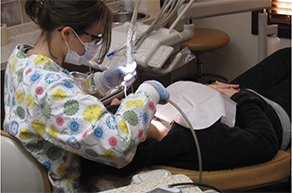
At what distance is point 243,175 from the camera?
5.17ft

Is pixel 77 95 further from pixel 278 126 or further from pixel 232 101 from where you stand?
pixel 278 126

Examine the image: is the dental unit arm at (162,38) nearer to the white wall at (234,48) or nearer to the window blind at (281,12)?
the window blind at (281,12)

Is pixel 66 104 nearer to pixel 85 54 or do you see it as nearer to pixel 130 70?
pixel 85 54

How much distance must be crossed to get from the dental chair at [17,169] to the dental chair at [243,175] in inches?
17.5

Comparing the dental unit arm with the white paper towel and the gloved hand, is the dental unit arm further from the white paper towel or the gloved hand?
the white paper towel

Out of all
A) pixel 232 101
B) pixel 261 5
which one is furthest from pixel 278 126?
pixel 261 5

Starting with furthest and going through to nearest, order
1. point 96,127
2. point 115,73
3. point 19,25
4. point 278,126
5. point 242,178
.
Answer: point 19,25
point 278,126
point 115,73
point 242,178
point 96,127

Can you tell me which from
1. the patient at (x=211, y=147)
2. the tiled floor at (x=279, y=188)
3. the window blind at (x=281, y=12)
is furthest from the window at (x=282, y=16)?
the patient at (x=211, y=147)

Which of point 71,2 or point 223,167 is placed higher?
point 71,2

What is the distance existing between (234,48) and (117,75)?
6.46 feet

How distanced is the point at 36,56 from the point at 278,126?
3.54 ft

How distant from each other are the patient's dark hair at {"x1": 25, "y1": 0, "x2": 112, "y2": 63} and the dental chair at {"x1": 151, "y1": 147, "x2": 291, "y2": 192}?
23.2 inches

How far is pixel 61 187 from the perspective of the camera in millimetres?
1492

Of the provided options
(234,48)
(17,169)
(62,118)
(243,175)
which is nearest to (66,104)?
(62,118)
